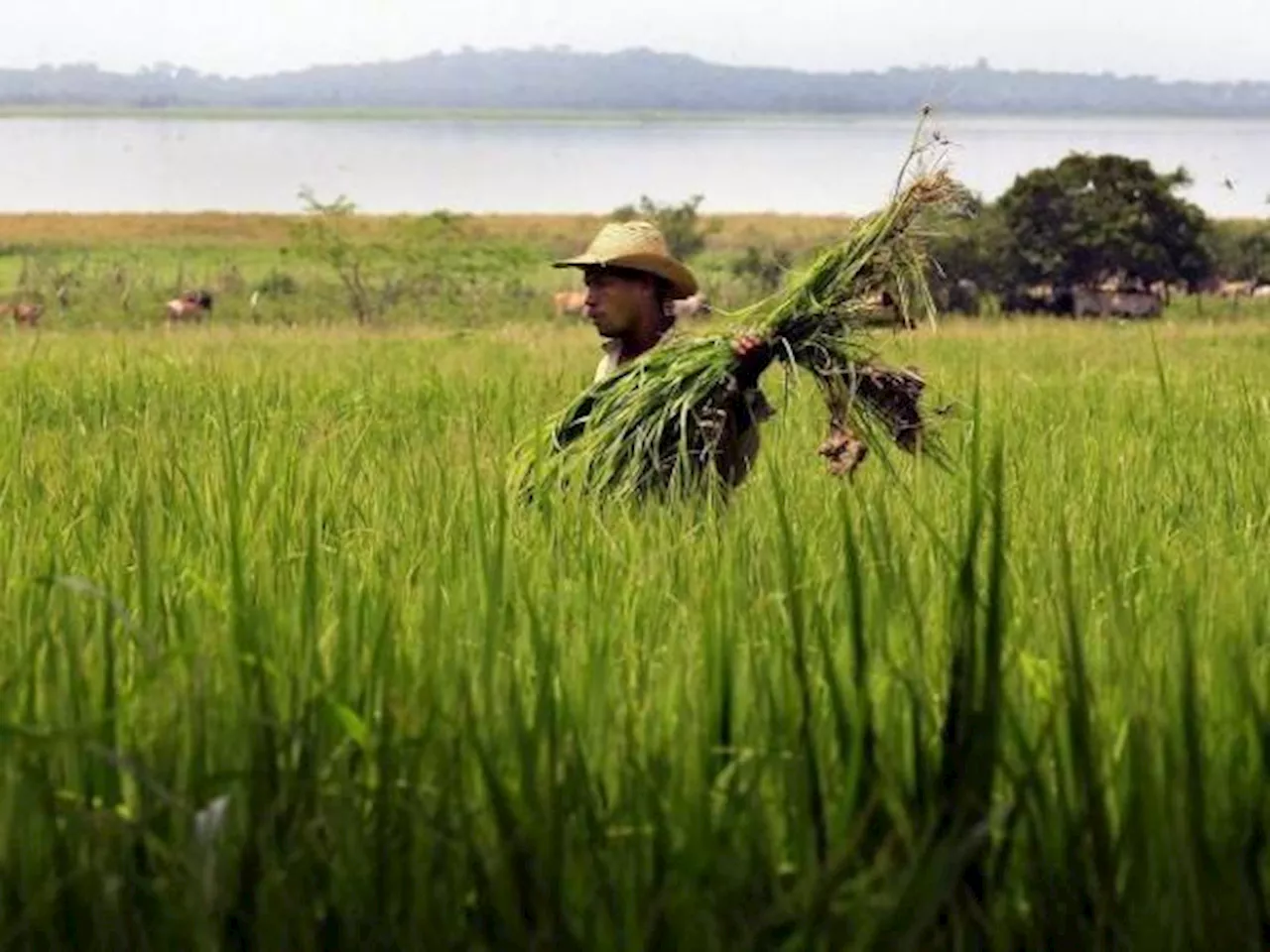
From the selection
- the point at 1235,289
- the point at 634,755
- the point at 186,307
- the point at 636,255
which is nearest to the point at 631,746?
the point at 634,755

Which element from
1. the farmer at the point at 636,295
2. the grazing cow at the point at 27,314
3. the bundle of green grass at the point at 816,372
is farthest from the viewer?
the grazing cow at the point at 27,314

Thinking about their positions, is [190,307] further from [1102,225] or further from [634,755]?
[634,755]

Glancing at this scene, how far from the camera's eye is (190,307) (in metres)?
23.9

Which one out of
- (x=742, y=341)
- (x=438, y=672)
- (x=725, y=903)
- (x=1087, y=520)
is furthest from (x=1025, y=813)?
(x=742, y=341)

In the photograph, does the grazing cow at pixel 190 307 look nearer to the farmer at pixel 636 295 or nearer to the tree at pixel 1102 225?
the tree at pixel 1102 225

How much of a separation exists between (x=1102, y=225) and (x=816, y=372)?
24081mm

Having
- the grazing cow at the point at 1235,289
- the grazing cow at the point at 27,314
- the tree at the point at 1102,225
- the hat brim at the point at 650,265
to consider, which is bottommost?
the grazing cow at the point at 1235,289

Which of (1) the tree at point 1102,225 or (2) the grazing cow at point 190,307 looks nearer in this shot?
(2) the grazing cow at point 190,307

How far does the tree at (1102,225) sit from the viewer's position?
2744cm

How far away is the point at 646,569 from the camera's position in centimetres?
315

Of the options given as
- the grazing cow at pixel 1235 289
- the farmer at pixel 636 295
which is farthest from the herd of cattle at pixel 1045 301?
the farmer at pixel 636 295

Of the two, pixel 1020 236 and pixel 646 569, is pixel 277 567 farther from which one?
pixel 1020 236

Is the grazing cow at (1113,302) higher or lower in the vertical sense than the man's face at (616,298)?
lower

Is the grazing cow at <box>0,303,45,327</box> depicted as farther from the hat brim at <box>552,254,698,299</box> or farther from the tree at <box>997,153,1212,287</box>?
the hat brim at <box>552,254,698,299</box>
